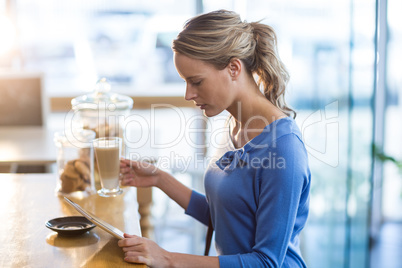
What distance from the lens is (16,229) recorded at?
124 cm

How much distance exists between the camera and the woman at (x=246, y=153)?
3.98 ft

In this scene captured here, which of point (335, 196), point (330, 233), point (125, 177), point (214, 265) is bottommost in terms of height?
point (330, 233)

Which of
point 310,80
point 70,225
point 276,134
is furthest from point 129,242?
point 310,80

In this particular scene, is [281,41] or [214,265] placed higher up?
[281,41]

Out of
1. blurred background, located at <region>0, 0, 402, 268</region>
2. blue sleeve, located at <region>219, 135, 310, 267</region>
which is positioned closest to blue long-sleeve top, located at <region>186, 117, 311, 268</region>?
blue sleeve, located at <region>219, 135, 310, 267</region>

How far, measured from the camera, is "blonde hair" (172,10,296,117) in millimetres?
1342

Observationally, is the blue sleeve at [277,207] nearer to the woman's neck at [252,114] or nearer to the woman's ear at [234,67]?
the woman's neck at [252,114]

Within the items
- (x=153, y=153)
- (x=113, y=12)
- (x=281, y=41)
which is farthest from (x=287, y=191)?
(x=113, y=12)

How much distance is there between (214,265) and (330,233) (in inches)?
58.7

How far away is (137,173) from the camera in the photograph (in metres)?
1.60

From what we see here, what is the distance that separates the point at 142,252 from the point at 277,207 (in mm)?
347

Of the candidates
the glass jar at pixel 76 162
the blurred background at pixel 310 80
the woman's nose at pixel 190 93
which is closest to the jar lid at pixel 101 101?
the glass jar at pixel 76 162

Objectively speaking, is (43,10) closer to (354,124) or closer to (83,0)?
(83,0)

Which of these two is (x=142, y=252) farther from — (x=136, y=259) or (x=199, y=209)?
(x=199, y=209)
